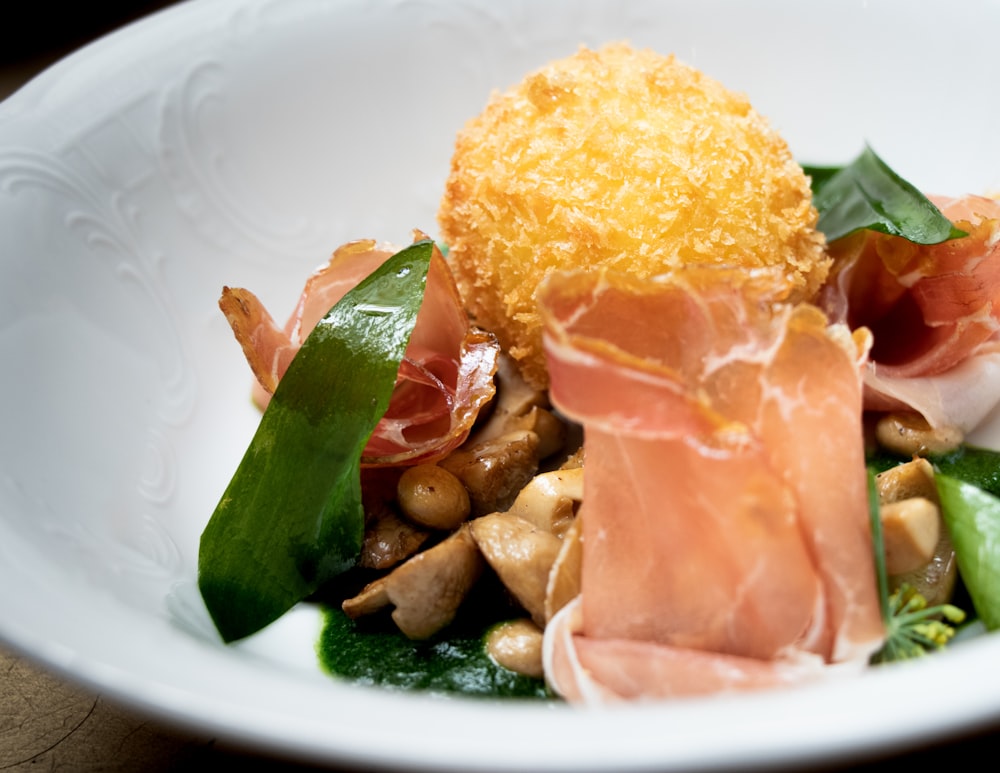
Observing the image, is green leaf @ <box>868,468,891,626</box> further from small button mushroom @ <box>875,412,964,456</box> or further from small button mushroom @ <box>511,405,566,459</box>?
small button mushroom @ <box>511,405,566,459</box>

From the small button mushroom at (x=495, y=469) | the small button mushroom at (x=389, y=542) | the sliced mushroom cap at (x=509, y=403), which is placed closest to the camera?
the small button mushroom at (x=389, y=542)

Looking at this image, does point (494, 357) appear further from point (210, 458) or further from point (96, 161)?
point (96, 161)

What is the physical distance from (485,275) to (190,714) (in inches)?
54.9

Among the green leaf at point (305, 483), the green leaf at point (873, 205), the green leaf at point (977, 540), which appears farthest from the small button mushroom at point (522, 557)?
the green leaf at point (873, 205)

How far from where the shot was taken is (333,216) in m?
3.03

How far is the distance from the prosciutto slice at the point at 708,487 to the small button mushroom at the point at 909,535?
59 mm

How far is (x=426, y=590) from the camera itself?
1.72 metres

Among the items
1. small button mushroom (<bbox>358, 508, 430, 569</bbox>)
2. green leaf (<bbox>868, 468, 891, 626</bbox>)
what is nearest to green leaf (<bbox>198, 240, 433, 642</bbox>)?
small button mushroom (<bbox>358, 508, 430, 569</bbox>)

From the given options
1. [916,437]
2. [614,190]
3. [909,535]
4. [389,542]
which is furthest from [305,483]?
[916,437]

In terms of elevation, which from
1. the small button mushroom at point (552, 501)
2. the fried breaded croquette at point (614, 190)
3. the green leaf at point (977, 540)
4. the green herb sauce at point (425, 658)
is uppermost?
the fried breaded croquette at point (614, 190)

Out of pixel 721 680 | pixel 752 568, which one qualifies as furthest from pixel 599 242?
pixel 721 680

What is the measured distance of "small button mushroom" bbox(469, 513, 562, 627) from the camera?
169 centimetres

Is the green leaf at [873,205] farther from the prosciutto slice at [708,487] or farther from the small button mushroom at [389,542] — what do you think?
the small button mushroom at [389,542]

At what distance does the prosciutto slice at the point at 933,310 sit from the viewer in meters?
2.08
